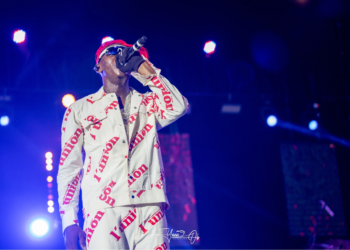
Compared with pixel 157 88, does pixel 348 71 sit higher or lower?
higher

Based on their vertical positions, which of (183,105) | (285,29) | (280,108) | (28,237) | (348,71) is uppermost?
(285,29)

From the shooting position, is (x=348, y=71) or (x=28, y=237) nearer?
(x=28, y=237)

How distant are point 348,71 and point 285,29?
1679 millimetres

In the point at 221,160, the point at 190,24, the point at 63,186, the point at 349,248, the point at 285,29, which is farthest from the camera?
the point at 221,160

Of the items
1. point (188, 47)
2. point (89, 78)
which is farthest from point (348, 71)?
point (89, 78)

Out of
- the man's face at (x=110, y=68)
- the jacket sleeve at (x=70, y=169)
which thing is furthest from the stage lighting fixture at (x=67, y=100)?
the jacket sleeve at (x=70, y=169)

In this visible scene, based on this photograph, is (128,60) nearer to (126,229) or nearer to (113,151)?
(113,151)

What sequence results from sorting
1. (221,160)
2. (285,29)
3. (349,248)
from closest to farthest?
(349,248)
(285,29)
(221,160)

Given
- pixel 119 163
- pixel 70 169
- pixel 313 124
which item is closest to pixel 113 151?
pixel 119 163

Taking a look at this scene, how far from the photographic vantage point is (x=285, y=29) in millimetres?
6004

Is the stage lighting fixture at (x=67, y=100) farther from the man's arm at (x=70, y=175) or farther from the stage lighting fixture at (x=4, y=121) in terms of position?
the man's arm at (x=70, y=175)

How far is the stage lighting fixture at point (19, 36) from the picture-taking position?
5.14 m

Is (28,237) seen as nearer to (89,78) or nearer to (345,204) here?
(89,78)

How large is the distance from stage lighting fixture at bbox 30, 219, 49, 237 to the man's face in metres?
3.23
